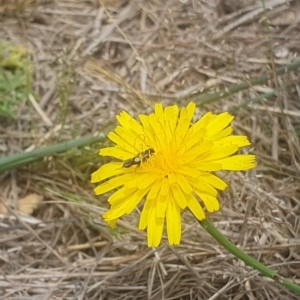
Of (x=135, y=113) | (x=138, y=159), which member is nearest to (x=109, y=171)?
(x=138, y=159)

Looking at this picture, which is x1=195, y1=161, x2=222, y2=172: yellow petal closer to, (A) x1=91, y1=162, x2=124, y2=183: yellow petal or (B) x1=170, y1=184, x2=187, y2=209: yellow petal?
(B) x1=170, y1=184, x2=187, y2=209: yellow petal

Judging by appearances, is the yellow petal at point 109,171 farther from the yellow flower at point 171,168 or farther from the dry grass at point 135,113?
the dry grass at point 135,113

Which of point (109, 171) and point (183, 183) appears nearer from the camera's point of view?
point (183, 183)

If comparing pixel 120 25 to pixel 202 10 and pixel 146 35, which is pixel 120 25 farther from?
pixel 202 10

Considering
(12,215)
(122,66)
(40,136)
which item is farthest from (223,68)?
(12,215)

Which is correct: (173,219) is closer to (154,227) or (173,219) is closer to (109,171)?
(154,227)

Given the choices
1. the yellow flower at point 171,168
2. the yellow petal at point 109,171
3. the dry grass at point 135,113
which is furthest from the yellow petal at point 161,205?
the dry grass at point 135,113
